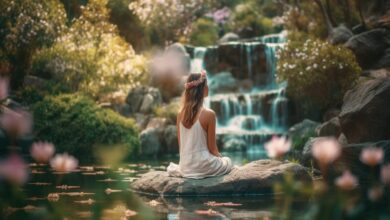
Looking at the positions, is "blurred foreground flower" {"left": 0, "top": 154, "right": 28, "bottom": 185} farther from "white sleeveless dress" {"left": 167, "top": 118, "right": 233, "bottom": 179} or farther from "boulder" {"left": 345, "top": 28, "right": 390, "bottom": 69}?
"boulder" {"left": 345, "top": 28, "right": 390, "bottom": 69}

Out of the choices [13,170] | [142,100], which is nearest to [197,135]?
[13,170]

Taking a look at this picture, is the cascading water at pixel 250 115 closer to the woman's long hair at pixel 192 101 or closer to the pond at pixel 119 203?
the pond at pixel 119 203

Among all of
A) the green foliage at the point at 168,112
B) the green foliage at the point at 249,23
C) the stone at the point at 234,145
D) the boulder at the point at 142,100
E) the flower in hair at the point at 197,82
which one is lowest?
the stone at the point at 234,145

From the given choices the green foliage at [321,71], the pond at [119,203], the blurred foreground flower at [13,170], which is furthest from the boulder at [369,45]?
the blurred foreground flower at [13,170]

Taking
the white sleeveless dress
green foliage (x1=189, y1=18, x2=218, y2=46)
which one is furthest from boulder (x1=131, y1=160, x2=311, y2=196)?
green foliage (x1=189, y1=18, x2=218, y2=46)

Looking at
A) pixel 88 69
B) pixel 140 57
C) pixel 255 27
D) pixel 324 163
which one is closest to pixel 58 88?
pixel 88 69

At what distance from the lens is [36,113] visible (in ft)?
61.2

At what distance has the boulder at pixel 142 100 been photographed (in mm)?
23844

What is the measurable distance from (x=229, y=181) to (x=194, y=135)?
79 cm

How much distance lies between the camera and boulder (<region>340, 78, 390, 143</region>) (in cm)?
1151

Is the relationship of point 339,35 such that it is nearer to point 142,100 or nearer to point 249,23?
point 142,100

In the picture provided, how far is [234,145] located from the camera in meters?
22.7

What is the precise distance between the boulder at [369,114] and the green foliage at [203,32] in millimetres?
22233

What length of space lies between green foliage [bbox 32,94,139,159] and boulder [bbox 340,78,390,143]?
23.5 ft
